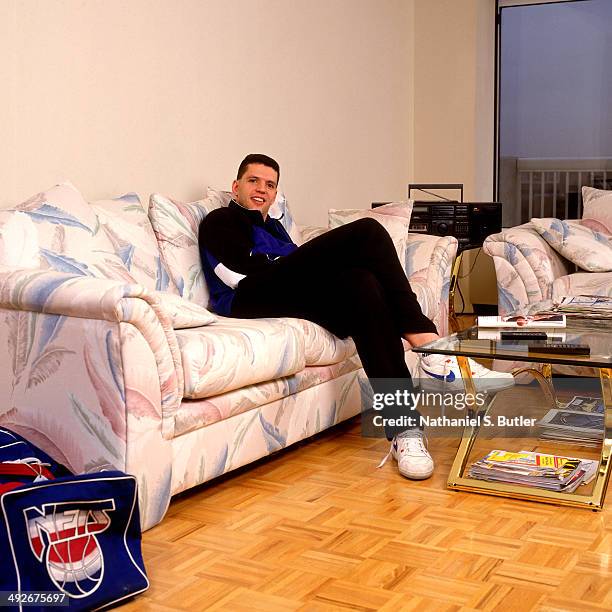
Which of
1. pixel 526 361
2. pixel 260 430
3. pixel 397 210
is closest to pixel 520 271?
pixel 397 210

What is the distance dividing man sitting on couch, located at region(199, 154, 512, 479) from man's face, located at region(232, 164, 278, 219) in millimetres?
77

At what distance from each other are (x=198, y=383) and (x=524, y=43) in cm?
480

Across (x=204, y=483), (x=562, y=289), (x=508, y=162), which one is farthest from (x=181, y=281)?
(x=508, y=162)

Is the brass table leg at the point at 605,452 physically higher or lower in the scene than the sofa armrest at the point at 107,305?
lower

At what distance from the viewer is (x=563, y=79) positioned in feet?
20.9

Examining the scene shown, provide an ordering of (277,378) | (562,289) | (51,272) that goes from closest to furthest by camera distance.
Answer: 1. (51,272)
2. (277,378)
3. (562,289)

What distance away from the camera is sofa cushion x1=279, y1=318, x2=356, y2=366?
3020mm

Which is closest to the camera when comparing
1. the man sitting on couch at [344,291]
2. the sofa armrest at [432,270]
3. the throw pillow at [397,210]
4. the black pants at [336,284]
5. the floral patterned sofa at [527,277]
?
the man sitting on couch at [344,291]

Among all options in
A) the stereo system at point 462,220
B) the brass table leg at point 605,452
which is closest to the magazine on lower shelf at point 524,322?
the brass table leg at point 605,452

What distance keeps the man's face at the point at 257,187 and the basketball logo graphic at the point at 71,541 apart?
180cm

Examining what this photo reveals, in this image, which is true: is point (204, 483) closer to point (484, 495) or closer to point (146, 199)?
point (484, 495)

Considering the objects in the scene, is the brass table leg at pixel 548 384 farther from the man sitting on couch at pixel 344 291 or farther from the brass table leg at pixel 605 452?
the brass table leg at pixel 605 452

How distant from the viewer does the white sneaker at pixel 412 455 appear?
2725 millimetres

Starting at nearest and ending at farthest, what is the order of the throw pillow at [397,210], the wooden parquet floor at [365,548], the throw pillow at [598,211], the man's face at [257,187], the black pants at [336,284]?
the wooden parquet floor at [365,548], the black pants at [336,284], the man's face at [257,187], the throw pillow at [397,210], the throw pillow at [598,211]
